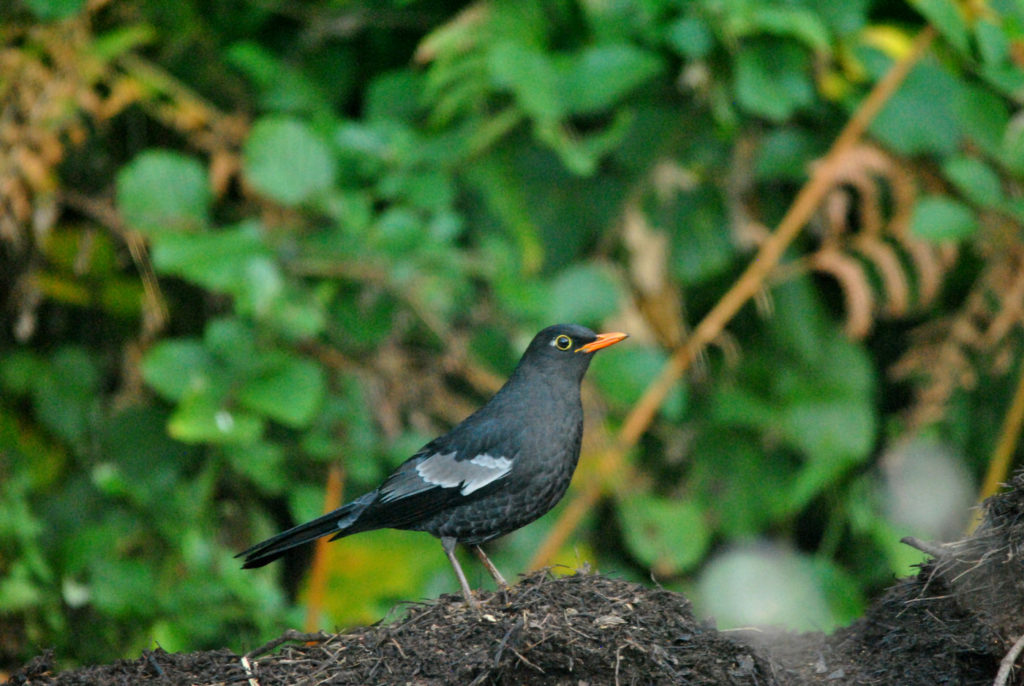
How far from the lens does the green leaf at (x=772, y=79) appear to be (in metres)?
4.81

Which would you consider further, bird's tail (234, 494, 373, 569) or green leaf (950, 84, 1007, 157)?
green leaf (950, 84, 1007, 157)

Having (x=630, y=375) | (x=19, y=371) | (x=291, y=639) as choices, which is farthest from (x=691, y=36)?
(x=19, y=371)

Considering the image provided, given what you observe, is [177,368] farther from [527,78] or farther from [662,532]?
[662,532]

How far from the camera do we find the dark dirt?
2.50 meters

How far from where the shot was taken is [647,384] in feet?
16.0

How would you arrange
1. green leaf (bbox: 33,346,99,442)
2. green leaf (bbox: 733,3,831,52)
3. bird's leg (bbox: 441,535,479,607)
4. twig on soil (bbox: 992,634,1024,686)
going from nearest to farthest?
twig on soil (bbox: 992,634,1024,686), bird's leg (bbox: 441,535,479,607), green leaf (bbox: 733,3,831,52), green leaf (bbox: 33,346,99,442)

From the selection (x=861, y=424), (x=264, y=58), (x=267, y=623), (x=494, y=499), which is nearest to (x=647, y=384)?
(x=861, y=424)

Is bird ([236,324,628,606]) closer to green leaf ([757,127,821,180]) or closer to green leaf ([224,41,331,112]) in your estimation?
green leaf ([757,127,821,180])

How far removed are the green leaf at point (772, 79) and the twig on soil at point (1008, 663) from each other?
286 cm

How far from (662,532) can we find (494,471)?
69.0 inches

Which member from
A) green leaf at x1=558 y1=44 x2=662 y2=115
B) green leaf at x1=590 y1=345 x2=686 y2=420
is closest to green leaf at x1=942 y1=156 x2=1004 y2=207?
green leaf at x1=558 y1=44 x2=662 y2=115

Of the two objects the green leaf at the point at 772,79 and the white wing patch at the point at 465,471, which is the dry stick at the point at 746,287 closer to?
the green leaf at the point at 772,79

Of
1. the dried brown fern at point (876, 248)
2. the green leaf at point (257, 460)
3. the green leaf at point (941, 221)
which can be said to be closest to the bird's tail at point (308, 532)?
the green leaf at point (257, 460)

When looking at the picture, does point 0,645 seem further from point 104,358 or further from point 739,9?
point 739,9
